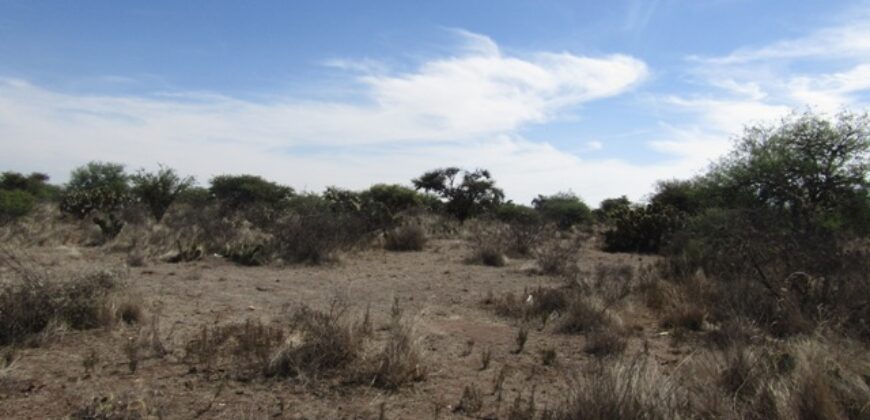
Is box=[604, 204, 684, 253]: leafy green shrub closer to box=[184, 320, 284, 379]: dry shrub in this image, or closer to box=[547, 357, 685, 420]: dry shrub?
box=[184, 320, 284, 379]: dry shrub

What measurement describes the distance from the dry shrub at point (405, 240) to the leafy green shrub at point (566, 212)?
41.6 ft

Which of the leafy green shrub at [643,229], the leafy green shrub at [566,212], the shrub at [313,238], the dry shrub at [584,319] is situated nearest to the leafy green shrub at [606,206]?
the leafy green shrub at [566,212]

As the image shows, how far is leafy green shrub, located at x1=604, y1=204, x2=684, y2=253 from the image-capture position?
1945 cm

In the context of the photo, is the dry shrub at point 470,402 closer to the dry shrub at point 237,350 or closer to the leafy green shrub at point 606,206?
the dry shrub at point 237,350

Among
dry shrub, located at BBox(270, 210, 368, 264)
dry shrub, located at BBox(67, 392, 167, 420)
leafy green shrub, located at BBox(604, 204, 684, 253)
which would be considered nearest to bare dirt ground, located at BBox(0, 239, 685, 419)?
dry shrub, located at BBox(67, 392, 167, 420)

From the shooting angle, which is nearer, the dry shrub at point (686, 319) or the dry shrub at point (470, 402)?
the dry shrub at point (470, 402)

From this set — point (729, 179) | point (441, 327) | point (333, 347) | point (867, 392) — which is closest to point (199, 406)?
point (333, 347)

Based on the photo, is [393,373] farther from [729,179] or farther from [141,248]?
[729,179]

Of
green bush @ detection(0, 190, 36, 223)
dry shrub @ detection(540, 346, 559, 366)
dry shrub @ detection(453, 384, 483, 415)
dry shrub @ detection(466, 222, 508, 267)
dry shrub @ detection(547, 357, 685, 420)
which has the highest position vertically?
green bush @ detection(0, 190, 36, 223)

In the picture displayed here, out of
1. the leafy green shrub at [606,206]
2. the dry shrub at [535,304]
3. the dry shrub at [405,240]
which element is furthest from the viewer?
the leafy green shrub at [606,206]

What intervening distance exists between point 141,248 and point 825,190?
631 inches

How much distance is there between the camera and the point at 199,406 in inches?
178

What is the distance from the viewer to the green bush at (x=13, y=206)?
56.4 ft

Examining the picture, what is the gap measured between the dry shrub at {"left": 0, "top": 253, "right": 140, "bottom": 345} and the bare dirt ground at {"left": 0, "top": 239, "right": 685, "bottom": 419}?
0.67 feet
